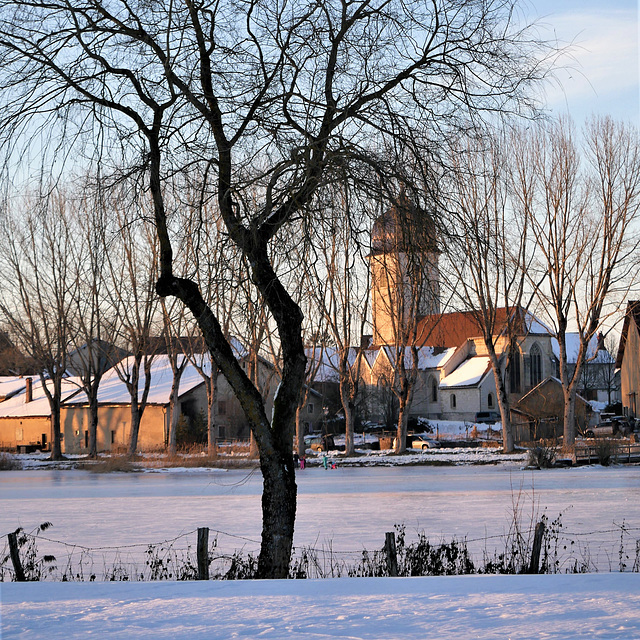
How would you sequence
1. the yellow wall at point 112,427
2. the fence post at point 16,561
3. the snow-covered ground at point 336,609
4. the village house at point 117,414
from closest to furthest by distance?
the snow-covered ground at point 336,609 < the fence post at point 16,561 < the yellow wall at point 112,427 < the village house at point 117,414

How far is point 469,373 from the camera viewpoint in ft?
259

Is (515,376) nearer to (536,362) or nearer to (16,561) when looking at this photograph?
(536,362)

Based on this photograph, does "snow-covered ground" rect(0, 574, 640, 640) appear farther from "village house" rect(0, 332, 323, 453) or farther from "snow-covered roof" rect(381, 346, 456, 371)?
"snow-covered roof" rect(381, 346, 456, 371)

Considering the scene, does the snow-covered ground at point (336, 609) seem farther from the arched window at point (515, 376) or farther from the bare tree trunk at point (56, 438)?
the arched window at point (515, 376)

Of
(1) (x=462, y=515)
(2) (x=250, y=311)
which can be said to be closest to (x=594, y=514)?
(1) (x=462, y=515)

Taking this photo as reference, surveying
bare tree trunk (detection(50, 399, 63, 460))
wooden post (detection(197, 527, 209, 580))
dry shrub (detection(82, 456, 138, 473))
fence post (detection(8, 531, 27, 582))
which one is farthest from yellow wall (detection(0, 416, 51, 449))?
wooden post (detection(197, 527, 209, 580))

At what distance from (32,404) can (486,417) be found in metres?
36.3

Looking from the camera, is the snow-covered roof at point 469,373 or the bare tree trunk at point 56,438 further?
the snow-covered roof at point 469,373

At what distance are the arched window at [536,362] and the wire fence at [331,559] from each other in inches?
2611

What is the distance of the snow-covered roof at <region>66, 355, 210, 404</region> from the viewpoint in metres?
57.8

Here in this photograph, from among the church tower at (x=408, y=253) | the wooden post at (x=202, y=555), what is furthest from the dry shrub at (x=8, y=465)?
the church tower at (x=408, y=253)

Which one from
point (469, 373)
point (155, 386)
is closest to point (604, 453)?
point (155, 386)

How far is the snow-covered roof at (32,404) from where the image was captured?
61.4 metres

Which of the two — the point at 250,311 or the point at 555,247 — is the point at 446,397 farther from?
the point at 250,311
